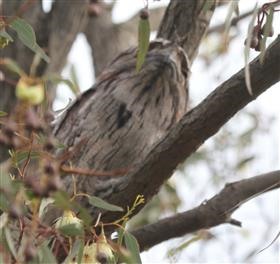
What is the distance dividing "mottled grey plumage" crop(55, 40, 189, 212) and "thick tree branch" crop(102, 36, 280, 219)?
47 cm

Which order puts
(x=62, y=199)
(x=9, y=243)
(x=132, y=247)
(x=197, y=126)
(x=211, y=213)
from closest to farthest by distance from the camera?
(x=62, y=199) < (x=9, y=243) < (x=132, y=247) < (x=197, y=126) < (x=211, y=213)

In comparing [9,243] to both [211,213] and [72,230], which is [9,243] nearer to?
[72,230]

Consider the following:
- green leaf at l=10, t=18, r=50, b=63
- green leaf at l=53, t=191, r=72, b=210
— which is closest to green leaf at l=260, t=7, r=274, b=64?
green leaf at l=10, t=18, r=50, b=63

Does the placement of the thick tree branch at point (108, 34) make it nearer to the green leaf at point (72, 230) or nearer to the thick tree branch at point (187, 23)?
the thick tree branch at point (187, 23)

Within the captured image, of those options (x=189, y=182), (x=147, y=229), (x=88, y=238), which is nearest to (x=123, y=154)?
(x=147, y=229)

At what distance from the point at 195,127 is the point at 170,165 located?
0.16 metres

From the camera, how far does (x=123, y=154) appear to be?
2975 mm

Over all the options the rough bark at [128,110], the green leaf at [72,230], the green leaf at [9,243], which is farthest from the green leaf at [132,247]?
the rough bark at [128,110]

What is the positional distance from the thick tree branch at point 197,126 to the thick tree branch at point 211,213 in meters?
0.20

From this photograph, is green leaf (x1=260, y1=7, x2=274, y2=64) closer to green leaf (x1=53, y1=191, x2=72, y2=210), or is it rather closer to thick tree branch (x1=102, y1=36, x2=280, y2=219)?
thick tree branch (x1=102, y1=36, x2=280, y2=219)

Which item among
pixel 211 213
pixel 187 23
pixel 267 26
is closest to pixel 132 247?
pixel 267 26

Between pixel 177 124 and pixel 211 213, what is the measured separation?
0.41 meters

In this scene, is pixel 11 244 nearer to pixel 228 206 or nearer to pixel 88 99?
pixel 228 206

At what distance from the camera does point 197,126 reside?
228 centimetres
